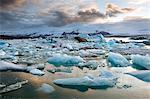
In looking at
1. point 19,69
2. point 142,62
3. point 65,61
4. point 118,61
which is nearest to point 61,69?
point 65,61

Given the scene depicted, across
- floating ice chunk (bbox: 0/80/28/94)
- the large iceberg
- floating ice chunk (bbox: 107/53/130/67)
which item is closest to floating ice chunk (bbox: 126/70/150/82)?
the large iceberg

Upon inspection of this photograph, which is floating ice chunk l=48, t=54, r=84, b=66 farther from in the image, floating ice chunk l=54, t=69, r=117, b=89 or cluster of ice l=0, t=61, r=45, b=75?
floating ice chunk l=54, t=69, r=117, b=89

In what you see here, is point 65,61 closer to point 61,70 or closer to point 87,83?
point 61,70

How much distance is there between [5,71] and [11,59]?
0.88 m

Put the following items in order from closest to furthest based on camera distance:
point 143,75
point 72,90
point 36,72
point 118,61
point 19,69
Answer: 1. point 72,90
2. point 143,75
3. point 36,72
4. point 19,69
5. point 118,61

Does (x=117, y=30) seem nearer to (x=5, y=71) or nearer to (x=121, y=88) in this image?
(x=121, y=88)

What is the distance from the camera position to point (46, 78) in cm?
285

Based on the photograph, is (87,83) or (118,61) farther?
(118,61)

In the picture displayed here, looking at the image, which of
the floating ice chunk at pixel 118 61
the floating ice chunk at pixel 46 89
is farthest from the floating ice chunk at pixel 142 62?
the floating ice chunk at pixel 46 89

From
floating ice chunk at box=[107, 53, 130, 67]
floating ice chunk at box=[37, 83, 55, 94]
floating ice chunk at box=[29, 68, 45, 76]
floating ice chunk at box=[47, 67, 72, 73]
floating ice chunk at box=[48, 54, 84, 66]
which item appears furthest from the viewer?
floating ice chunk at box=[48, 54, 84, 66]

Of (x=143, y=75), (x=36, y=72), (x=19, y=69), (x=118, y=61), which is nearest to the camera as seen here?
(x=143, y=75)

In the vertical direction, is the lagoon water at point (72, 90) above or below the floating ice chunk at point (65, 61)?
below

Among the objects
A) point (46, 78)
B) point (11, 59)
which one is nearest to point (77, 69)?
point (46, 78)

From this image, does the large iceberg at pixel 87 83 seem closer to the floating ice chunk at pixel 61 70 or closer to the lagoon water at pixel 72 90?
the lagoon water at pixel 72 90
